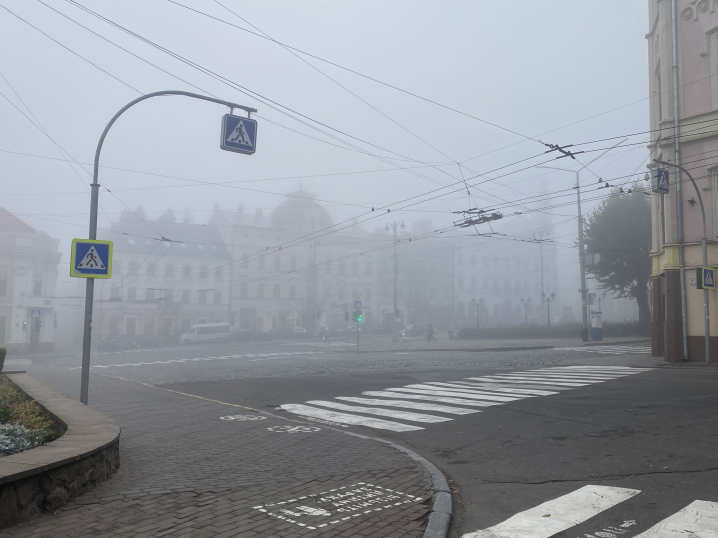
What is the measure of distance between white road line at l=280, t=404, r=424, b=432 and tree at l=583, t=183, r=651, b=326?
122ft

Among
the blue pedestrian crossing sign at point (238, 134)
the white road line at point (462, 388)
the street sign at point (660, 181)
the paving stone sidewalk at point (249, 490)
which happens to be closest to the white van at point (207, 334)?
the white road line at point (462, 388)

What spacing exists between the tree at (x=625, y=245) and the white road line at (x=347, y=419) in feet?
122

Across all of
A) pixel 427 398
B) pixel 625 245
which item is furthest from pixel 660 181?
pixel 625 245

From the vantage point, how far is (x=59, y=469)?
4961 mm

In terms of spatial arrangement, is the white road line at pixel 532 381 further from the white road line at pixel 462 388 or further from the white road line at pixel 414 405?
the white road line at pixel 414 405

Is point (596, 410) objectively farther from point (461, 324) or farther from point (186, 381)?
point (461, 324)

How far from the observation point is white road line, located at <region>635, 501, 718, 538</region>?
4477 millimetres

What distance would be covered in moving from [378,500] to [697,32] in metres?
22.4

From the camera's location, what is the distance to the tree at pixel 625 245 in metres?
45.4

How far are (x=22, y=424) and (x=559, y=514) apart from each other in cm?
585

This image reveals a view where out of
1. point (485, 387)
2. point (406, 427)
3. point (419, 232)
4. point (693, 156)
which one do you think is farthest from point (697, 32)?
point (419, 232)

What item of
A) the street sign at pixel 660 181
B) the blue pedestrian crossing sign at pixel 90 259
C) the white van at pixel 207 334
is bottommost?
the white van at pixel 207 334

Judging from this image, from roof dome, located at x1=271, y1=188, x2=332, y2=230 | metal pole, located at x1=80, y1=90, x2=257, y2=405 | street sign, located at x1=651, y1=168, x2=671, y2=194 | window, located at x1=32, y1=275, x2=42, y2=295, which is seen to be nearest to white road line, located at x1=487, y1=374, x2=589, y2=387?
street sign, located at x1=651, y1=168, x2=671, y2=194

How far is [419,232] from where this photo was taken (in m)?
92.9
